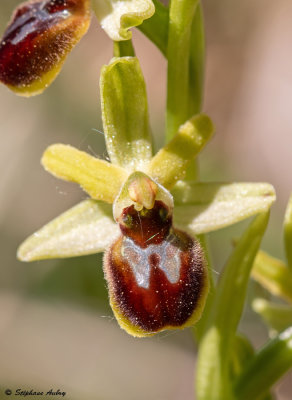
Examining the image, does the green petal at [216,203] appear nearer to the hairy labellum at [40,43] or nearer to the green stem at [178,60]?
the green stem at [178,60]

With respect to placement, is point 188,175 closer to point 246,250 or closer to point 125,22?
point 246,250

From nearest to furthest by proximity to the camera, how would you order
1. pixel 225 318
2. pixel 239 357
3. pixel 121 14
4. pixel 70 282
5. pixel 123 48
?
pixel 121 14 → pixel 123 48 → pixel 225 318 → pixel 239 357 → pixel 70 282

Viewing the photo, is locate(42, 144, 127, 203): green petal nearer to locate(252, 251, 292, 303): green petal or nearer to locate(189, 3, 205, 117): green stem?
locate(189, 3, 205, 117): green stem

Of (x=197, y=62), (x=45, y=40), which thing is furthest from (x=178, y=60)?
(x=45, y=40)

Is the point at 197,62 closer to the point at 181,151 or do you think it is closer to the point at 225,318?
the point at 181,151

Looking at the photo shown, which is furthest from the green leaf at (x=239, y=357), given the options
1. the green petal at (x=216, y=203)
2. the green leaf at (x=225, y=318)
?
the green petal at (x=216, y=203)

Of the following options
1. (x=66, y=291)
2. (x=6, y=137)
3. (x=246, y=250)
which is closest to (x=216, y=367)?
(x=246, y=250)
